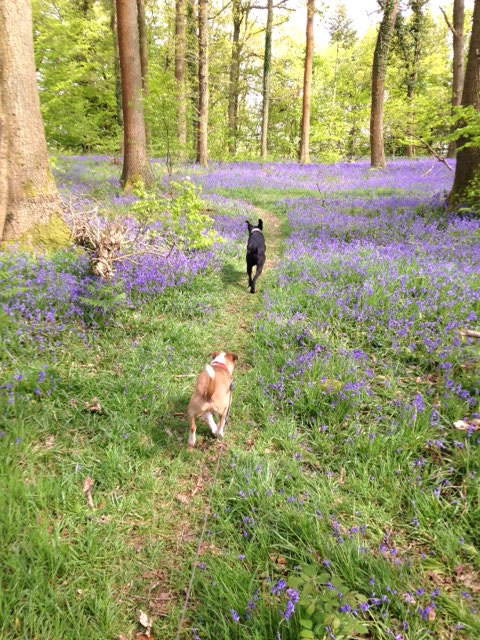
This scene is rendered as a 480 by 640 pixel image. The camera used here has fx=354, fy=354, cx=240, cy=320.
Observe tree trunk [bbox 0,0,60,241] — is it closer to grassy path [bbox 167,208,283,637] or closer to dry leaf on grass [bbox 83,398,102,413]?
grassy path [bbox 167,208,283,637]

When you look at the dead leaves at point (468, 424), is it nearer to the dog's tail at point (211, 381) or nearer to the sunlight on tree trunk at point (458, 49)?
the dog's tail at point (211, 381)

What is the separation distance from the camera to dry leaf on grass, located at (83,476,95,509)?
2703 mm

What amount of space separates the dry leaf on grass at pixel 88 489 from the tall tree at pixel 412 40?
85.9 feet

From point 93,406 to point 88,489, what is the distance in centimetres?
91

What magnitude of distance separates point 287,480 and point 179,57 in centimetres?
2104

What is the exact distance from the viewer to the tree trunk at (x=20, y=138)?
17.7 feet

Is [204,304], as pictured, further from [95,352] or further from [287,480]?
[287,480]

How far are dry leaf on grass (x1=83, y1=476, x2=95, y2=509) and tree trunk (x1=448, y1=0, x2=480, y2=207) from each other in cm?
999

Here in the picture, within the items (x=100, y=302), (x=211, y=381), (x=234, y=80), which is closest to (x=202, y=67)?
(x=100, y=302)

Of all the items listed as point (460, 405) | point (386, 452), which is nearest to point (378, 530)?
point (386, 452)

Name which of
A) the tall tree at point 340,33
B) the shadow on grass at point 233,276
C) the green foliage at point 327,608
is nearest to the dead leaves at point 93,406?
the green foliage at point 327,608

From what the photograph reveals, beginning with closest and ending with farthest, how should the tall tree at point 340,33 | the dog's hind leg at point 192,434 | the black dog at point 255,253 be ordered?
the dog's hind leg at point 192,434 < the black dog at point 255,253 < the tall tree at point 340,33

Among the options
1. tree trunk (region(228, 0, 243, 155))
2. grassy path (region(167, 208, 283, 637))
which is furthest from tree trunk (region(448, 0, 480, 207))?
tree trunk (region(228, 0, 243, 155))

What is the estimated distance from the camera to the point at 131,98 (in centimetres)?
1077
